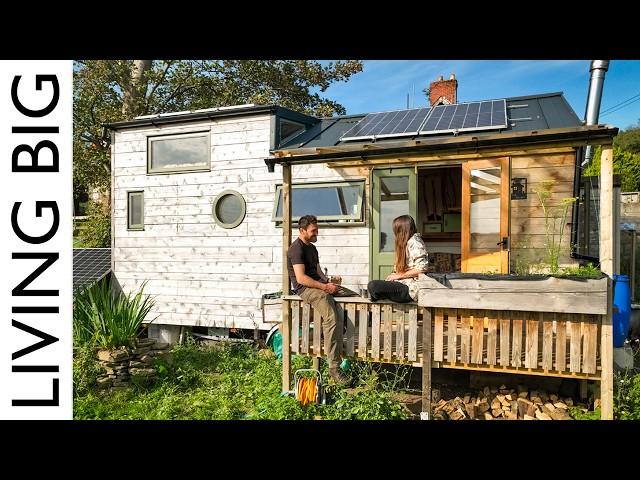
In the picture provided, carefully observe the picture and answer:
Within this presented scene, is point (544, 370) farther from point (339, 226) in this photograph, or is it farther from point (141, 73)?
point (141, 73)

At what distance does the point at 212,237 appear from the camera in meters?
9.65

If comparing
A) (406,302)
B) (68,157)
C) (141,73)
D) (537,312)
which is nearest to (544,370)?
(537,312)

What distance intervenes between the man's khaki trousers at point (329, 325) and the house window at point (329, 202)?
2758 mm

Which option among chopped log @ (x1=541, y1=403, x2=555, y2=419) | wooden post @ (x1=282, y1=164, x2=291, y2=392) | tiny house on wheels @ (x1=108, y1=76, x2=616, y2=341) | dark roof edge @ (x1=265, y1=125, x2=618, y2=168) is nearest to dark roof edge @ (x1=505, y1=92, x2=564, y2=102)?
tiny house on wheels @ (x1=108, y1=76, x2=616, y2=341)

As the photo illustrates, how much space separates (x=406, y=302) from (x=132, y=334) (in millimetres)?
3699

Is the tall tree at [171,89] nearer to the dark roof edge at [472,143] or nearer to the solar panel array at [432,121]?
the solar panel array at [432,121]

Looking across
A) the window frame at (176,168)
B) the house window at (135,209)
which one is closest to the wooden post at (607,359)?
the window frame at (176,168)

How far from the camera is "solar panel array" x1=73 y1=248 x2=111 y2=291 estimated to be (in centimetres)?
1030

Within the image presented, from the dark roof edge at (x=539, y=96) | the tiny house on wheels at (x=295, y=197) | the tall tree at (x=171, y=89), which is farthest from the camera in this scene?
the tall tree at (x=171, y=89)

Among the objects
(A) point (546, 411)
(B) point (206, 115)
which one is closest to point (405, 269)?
(A) point (546, 411)

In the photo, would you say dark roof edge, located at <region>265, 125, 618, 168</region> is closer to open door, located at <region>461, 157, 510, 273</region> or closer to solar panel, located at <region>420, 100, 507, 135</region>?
open door, located at <region>461, 157, 510, 273</region>

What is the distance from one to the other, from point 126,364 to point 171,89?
48.4 feet

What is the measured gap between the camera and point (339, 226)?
8.60m

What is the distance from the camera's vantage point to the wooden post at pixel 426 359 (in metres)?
5.45
